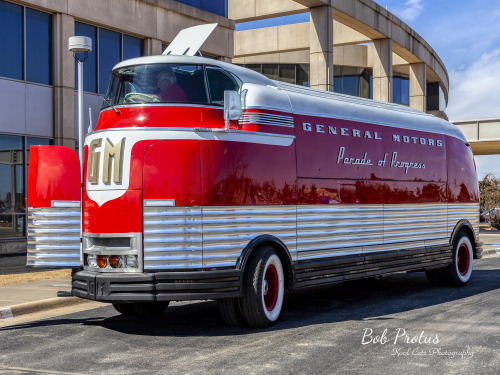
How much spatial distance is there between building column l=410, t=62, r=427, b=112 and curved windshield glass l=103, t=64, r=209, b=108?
3463 cm

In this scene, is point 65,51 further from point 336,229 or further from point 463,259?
point 463,259

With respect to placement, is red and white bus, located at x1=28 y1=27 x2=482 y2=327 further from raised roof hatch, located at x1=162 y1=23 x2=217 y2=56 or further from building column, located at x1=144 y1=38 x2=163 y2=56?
building column, located at x1=144 y1=38 x2=163 y2=56

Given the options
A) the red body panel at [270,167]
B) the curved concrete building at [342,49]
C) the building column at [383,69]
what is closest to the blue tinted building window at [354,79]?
the curved concrete building at [342,49]

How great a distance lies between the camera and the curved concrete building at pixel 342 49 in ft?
94.4

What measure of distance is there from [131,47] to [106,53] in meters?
1.07

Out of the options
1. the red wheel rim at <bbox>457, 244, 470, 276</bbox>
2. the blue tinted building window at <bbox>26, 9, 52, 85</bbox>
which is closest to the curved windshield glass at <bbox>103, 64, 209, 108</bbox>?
the red wheel rim at <bbox>457, 244, 470, 276</bbox>

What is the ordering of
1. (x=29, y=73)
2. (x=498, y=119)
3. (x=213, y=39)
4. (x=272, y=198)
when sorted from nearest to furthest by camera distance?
(x=272, y=198)
(x=29, y=73)
(x=213, y=39)
(x=498, y=119)

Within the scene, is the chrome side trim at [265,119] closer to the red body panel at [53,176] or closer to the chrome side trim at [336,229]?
the chrome side trim at [336,229]

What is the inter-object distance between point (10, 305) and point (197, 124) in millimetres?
4378

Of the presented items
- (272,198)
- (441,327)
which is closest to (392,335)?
(441,327)

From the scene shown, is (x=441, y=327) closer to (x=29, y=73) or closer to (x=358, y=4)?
(x=29, y=73)

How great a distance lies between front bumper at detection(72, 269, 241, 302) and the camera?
7930 mm

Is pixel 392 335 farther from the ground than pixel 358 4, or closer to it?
closer to it

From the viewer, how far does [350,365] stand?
6617mm
